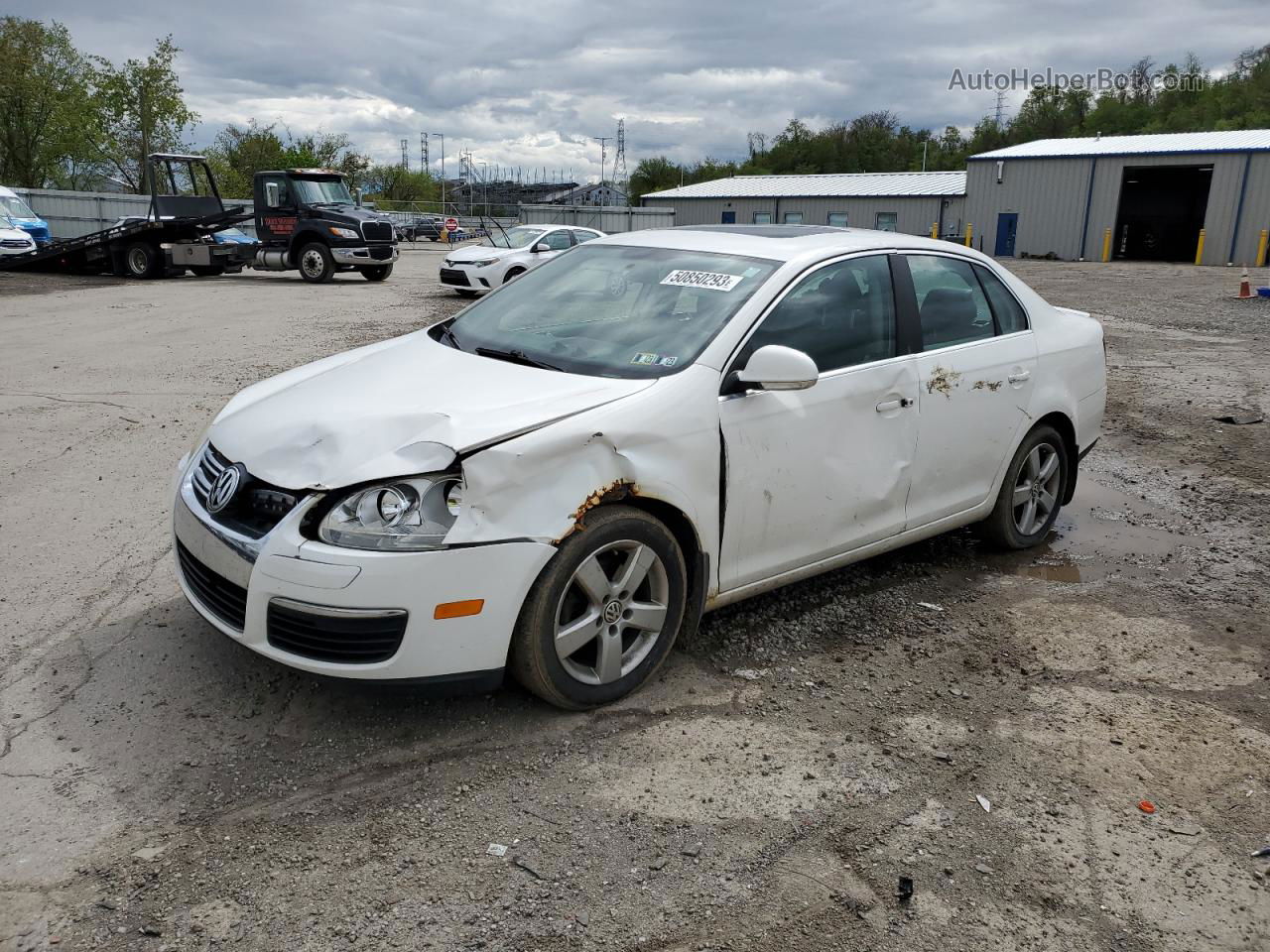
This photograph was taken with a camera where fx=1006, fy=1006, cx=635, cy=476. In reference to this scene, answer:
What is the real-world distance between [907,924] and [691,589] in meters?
1.47

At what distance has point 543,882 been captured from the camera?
268cm

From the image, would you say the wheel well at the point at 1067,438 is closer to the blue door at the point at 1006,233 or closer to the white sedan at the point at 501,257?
the white sedan at the point at 501,257

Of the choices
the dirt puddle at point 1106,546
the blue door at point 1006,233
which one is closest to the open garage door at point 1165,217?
the blue door at point 1006,233

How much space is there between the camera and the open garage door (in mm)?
42062

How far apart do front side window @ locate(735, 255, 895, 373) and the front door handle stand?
190mm

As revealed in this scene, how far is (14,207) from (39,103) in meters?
27.6

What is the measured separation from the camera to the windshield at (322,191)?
22500 mm

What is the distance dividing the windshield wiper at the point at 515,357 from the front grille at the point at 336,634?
3.99 feet

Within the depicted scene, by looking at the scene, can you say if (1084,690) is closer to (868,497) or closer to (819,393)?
(868,497)

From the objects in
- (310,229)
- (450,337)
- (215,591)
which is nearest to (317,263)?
(310,229)

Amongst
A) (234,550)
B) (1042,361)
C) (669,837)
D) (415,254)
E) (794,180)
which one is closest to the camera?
Answer: (669,837)

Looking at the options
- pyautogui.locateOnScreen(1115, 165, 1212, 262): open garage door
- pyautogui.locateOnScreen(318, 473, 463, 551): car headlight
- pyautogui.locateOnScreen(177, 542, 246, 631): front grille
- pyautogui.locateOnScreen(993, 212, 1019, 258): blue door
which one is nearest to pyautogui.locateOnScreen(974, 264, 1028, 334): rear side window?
pyautogui.locateOnScreen(318, 473, 463, 551): car headlight

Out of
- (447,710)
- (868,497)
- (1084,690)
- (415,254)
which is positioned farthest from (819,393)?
(415,254)

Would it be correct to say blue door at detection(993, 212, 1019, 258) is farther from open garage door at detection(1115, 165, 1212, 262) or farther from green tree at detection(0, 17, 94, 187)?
green tree at detection(0, 17, 94, 187)
